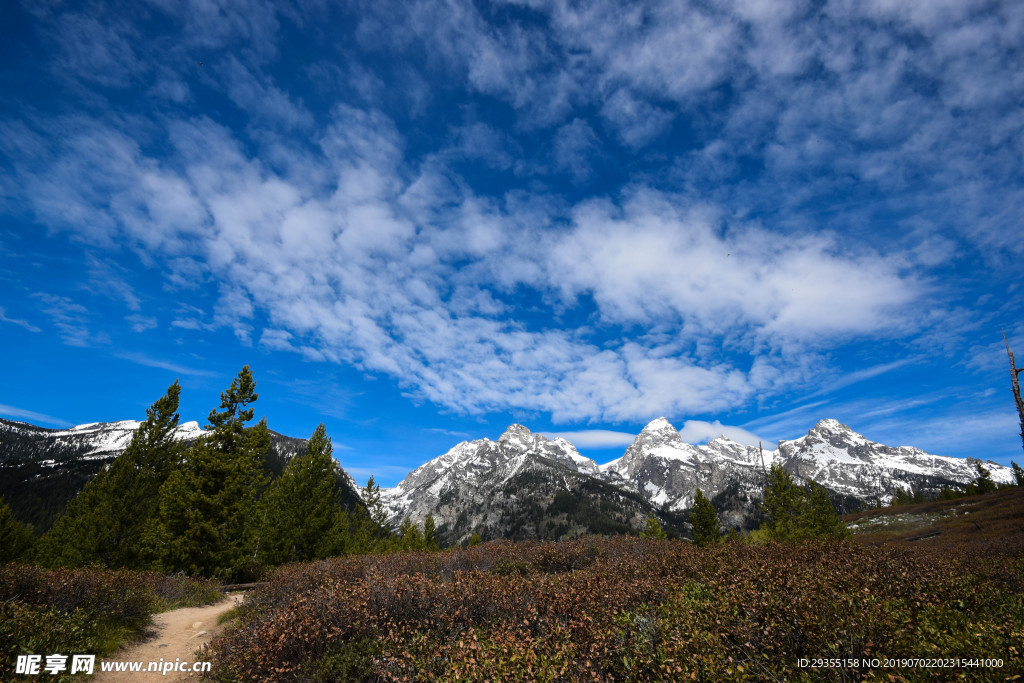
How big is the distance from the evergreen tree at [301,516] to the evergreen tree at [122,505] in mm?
5683

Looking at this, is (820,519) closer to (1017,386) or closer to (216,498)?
(1017,386)

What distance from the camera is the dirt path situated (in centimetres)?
728

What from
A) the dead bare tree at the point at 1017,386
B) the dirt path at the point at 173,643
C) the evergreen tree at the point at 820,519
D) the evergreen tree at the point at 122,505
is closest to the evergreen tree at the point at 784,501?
the evergreen tree at the point at 820,519

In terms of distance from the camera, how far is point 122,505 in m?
18.0

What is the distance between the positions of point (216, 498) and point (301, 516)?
7.25m

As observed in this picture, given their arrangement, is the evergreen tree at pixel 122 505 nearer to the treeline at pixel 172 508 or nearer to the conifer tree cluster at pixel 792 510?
the treeline at pixel 172 508

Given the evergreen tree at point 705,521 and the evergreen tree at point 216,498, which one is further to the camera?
the evergreen tree at point 705,521

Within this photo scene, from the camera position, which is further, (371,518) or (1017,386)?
(371,518)

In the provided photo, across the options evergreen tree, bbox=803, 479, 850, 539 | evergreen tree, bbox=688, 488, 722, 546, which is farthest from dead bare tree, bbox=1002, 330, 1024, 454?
evergreen tree, bbox=688, 488, 722, 546

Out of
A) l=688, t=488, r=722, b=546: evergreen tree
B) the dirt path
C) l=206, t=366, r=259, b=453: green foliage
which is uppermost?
l=206, t=366, r=259, b=453: green foliage

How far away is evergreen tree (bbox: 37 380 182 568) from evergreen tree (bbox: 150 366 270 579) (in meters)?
1.09

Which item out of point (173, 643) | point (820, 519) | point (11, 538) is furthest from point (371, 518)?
point (820, 519)

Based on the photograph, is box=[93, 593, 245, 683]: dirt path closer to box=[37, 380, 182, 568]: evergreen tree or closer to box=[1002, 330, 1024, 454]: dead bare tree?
box=[37, 380, 182, 568]: evergreen tree

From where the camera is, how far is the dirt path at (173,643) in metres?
7.28
